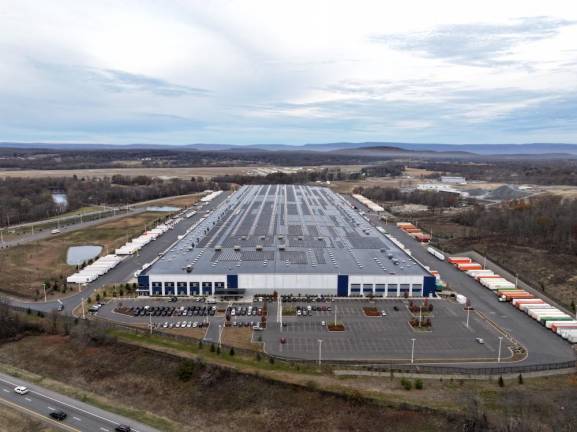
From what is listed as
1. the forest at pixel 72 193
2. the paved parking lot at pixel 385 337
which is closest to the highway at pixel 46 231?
the forest at pixel 72 193

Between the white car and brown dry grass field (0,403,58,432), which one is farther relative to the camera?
the white car

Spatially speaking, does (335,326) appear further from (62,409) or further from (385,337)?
(62,409)

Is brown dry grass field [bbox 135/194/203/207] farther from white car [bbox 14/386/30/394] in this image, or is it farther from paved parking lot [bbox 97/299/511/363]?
white car [bbox 14/386/30/394]

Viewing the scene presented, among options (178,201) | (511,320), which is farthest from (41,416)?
(178,201)

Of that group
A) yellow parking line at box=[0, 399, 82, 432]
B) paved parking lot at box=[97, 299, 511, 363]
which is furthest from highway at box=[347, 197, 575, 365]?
yellow parking line at box=[0, 399, 82, 432]

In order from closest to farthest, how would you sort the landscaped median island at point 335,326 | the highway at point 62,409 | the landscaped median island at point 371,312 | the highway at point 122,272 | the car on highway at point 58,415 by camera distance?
the highway at point 62,409, the car on highway at point 58,415, the landscaped median island at point 335,326, the landscaped median island at point 371,312, the highway at point 122,272

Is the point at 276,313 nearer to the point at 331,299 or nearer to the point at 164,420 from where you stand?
the point at 331,299

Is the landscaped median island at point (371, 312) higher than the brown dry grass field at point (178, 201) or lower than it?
lower

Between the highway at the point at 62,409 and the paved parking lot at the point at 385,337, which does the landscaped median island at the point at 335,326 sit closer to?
the paved parking lot at the point at 385,337
